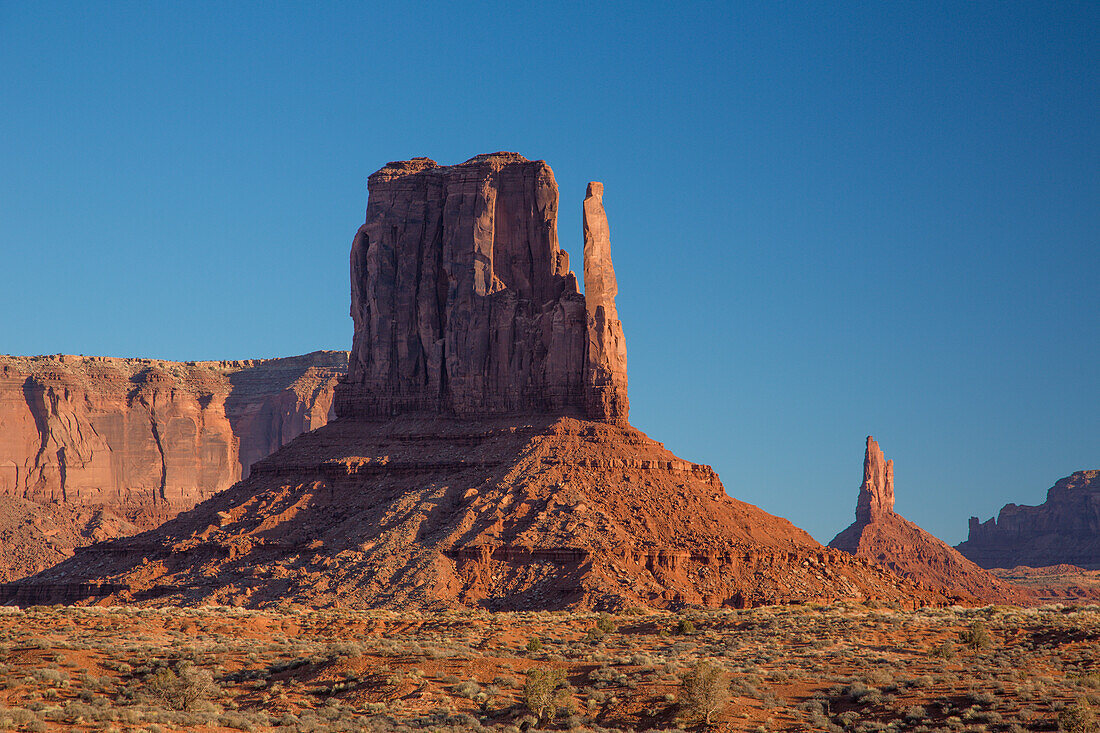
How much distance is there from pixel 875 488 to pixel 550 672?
14698 cm

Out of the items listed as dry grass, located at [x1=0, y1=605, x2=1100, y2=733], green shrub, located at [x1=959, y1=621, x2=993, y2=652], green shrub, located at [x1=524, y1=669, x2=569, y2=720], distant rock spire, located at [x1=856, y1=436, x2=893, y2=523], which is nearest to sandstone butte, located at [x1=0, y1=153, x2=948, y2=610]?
dry grass, located at [x1=0, y1=605, x2=1100, y2=733]

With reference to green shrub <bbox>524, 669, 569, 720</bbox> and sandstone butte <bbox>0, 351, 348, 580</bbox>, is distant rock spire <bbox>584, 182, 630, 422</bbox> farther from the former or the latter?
sandstone butte <bbox>0, 351, 348, 580</bbox>

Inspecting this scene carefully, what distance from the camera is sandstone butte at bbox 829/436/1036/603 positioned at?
15750 cm

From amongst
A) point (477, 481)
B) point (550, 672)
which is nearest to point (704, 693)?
point (550, 672)

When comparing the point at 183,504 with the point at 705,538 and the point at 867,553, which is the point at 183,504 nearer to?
the point at 867,553

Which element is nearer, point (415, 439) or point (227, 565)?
point (227, 565)

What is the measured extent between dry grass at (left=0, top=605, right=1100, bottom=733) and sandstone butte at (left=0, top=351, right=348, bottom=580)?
98457 mm

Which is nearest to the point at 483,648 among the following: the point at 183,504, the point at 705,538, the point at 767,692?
the point at 767,692

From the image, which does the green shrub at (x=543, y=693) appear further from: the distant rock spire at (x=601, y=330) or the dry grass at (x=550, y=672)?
the distant rock spire at (x=601, y=330)

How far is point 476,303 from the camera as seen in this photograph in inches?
3974

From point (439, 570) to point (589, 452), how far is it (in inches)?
574

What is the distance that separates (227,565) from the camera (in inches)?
3440

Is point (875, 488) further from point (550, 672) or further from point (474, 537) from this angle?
point (550, 672)

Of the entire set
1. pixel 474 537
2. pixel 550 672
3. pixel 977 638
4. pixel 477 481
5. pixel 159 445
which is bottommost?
pixel 550 672
